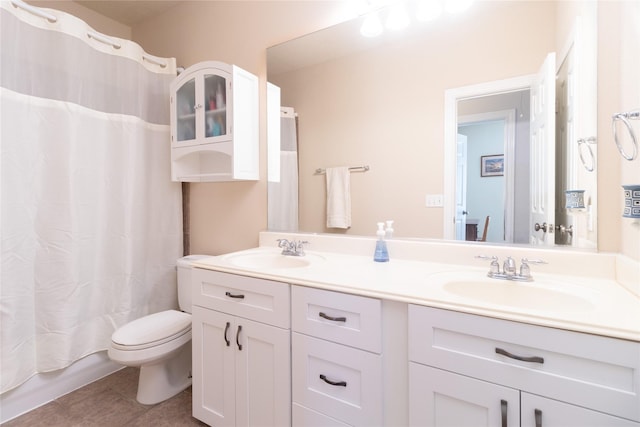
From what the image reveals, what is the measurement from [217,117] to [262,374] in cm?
141

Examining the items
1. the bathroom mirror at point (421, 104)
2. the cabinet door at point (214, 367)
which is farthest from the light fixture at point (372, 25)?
the cabinet door at point (214, 367)

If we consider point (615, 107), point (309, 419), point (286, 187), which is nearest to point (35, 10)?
point (286, 187)

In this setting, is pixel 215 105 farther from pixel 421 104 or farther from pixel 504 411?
pixel 504 411

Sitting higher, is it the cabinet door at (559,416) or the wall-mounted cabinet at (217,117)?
the wall-mounted cabinet at (217,117)

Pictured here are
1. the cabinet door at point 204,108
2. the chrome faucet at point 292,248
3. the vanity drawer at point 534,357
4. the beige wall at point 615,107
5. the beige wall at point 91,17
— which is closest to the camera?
the vanity drawer at point 534,357

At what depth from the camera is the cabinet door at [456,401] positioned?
795mm

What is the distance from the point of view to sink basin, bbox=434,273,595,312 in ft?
3.22

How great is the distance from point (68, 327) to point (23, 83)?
1302 millimetres

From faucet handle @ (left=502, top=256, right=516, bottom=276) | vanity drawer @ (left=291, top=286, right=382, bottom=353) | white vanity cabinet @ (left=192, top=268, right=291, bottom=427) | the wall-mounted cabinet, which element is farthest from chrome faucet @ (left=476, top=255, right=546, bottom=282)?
the wall-mounted cabinet

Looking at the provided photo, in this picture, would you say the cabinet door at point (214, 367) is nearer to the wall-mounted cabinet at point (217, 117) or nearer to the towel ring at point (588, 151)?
the wall-mounted cabinet at point (217, 117)

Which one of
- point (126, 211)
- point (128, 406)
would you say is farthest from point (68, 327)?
point (126, 211)

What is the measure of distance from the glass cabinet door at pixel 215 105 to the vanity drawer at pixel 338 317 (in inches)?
45.2

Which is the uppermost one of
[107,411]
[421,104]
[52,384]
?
[421,104]

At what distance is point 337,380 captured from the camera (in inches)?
41.6
